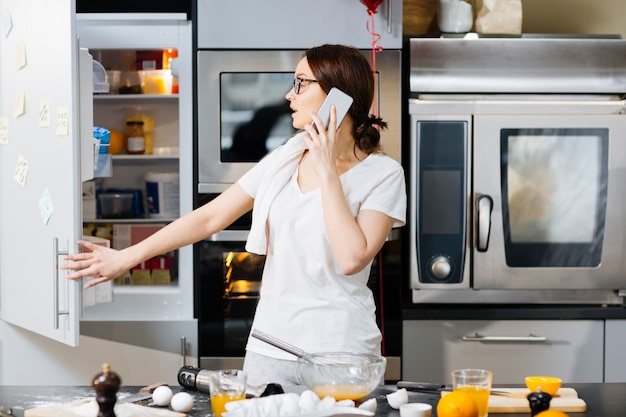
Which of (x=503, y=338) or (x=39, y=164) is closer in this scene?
(x=39, y=164)

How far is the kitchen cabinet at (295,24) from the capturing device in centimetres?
332

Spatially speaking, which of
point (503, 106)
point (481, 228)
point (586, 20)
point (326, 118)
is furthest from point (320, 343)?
point (586, 20)

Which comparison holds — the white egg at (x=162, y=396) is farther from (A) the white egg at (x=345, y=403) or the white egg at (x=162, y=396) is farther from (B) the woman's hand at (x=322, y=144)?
(B) the woman's hand at (x=322, y=144)

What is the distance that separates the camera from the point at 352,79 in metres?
2.38

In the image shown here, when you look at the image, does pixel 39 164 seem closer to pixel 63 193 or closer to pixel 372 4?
pixel 63 193

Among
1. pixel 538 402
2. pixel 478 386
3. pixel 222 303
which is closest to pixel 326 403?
pixel 478 386

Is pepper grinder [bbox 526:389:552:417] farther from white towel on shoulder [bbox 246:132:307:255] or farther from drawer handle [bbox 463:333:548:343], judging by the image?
drawer handle [bbox 463:333:548:343]

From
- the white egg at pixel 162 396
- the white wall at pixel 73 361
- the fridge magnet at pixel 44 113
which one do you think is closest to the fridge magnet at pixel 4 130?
the fridge magnet at pixel 44 113

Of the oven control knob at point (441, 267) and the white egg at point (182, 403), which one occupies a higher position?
the oven control knob at point (441, 267)

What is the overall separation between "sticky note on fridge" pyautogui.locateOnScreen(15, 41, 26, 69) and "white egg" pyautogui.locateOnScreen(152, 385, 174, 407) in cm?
142

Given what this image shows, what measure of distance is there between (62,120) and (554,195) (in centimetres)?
179

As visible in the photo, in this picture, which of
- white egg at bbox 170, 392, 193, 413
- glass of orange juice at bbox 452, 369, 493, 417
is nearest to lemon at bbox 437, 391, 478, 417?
glass of orange juice at bbox 452, 369, 493, 417

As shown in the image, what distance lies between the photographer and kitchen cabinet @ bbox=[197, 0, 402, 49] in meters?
3.32

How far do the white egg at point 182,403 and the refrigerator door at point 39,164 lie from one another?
77 cm
